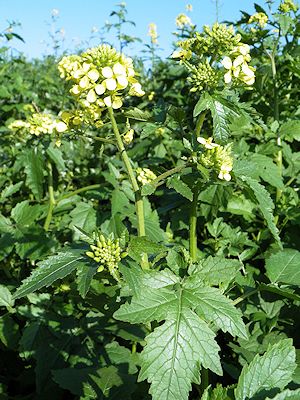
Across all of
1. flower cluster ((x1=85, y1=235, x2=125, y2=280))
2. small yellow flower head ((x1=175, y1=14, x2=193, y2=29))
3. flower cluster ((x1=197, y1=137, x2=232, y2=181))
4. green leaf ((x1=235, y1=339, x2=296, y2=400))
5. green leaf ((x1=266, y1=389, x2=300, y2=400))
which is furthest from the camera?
small yellow flower head ((x1=175, y1=14, x2=193, y2=29))

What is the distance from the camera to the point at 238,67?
1911 millimetres

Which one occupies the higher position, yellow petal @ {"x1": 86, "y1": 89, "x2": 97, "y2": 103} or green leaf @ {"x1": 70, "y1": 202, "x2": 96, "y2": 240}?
yellow petal @ {"x1": 86, "y1": 89, "x2": 97, "y2": 103}

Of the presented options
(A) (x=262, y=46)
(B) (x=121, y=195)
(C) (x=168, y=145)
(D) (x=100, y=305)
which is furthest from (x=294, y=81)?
(D) (x=100, y=305)

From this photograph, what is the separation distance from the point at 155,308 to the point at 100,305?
378 millimetres

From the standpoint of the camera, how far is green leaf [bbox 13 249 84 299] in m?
1.58

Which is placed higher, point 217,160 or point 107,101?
point 107,101

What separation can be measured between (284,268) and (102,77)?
113 centimetres

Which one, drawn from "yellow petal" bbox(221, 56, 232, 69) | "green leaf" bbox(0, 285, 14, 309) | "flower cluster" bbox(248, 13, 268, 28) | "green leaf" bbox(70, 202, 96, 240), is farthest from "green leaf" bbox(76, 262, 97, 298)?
"flower cluster" bbox(248, 13, 268, 28)

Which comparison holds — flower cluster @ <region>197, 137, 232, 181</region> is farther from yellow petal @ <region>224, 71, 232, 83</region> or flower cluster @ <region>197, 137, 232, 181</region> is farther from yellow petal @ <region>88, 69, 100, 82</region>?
yellow petal @ <region>88, 69, 100, 82</region>

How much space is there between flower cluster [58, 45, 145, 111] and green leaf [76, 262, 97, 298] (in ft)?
1.93

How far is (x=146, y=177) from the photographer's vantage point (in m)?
2.16

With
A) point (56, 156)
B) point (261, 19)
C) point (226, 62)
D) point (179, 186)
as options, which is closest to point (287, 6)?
point (261, 19)

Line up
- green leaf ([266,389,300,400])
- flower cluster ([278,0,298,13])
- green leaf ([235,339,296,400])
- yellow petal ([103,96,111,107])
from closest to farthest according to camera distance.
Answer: green leaf ([266,389,300,400]) → green leaf ([235,339,296,400]) → yellow petal ([103,96,111,107]) → flower cluster ([278,0,298,13])

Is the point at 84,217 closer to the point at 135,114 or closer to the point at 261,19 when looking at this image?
the point at 135,114
